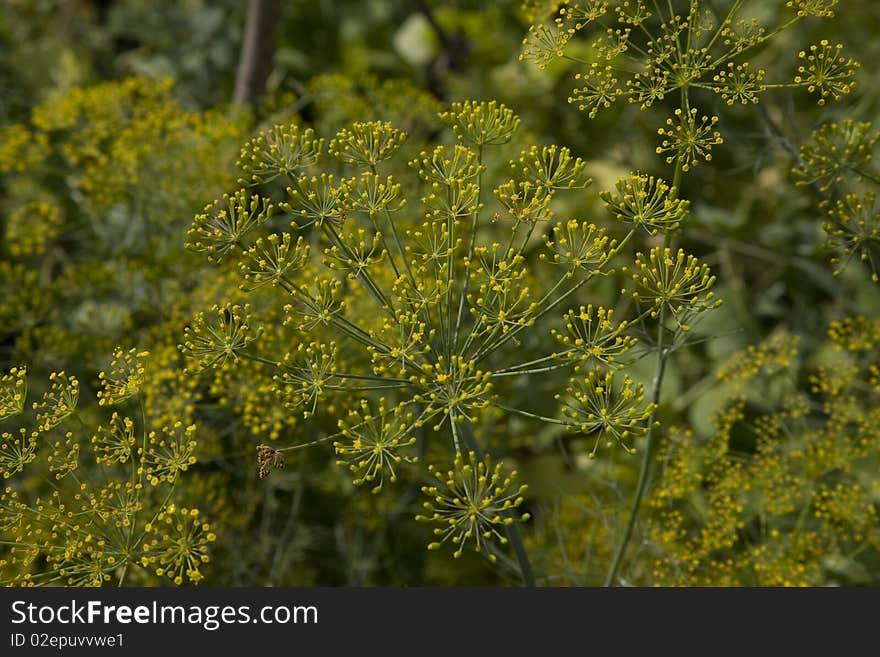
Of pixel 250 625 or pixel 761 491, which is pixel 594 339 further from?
pixel 761 491

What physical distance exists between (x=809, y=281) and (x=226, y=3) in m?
2.21

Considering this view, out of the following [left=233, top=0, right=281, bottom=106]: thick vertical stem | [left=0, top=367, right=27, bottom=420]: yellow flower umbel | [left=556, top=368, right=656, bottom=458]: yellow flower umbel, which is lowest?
[left=556, top=368, right=656, bottom=458]: yellow flower umbel

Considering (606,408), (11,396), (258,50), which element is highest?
(258,50)

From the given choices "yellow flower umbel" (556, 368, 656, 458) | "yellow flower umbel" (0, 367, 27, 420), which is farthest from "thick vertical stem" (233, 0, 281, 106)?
"yellow flower umbel" (556, 368, 656, 458)

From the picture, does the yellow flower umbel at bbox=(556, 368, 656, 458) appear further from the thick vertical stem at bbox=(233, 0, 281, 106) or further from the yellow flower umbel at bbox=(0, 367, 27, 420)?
the thick vertical stem at bbox=(233, 0, 281, 106)

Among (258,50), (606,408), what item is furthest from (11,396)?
(258,50)

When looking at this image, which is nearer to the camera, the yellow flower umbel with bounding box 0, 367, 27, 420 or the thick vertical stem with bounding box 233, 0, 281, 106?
the yellow flower umbel with bounding box 0, 367, 27, 420

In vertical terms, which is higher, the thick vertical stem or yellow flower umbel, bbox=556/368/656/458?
the thick vertical stem

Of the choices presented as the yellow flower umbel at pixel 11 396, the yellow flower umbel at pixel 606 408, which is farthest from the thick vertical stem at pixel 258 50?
the yellow flower umbel at pixel 606 408

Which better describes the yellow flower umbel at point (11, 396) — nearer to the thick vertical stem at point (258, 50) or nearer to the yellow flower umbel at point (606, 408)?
the yellow flower umbel at point (606, 408)

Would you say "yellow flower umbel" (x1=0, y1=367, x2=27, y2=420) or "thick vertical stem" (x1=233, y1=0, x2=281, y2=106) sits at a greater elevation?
"thick vertical stem" (x1=233, y1=0, x2=281, y2=106)

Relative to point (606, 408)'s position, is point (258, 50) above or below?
above

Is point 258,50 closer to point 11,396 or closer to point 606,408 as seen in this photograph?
point 11,396

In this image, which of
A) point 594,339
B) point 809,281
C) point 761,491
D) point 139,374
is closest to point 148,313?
point 139,374
